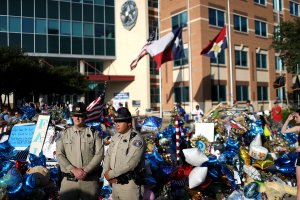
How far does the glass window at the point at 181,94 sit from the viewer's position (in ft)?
120

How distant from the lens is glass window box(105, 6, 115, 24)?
42.1 meters

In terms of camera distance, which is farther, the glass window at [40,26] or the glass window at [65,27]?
the glass window at [65,27]

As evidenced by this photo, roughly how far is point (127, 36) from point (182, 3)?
770 centimetres

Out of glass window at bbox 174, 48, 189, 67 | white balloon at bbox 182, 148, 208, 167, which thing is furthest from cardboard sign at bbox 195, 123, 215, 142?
glass window at bbox 174, 48, 189, 67

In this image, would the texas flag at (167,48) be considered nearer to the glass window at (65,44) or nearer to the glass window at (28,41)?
the glass window at (28,41)

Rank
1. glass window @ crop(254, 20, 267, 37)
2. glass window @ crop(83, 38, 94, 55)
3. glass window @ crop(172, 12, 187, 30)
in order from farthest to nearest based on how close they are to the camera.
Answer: glass window @ crop(254, 20, 267, 37), glass window @ crop(83, 38, 94, 55), glass window @ crop(172, 12, 187, 30)

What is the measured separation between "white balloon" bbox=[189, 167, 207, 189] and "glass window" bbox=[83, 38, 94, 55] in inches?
1359

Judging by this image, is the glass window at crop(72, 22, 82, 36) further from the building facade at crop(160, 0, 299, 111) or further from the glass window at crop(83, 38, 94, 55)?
the building facade at crop(160, 0, 299, 111)

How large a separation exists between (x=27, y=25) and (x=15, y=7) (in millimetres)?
1944

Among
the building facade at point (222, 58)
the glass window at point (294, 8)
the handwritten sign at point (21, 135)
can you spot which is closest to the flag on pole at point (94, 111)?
the handwritten sign at point (21, 135)

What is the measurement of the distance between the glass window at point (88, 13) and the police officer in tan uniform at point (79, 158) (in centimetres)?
3666

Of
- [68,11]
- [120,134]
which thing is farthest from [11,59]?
[120,134]

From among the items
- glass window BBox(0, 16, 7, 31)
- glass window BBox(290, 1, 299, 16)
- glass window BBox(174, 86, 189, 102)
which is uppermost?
glass window BBox(290, 1, 299, 16)

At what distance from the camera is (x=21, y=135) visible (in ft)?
30.4
